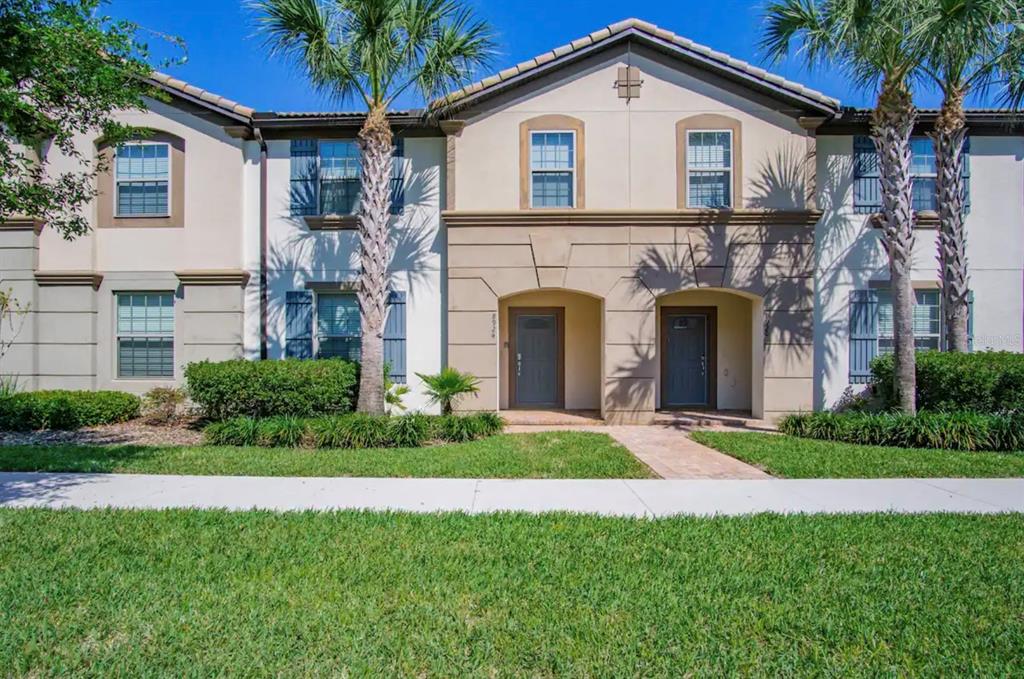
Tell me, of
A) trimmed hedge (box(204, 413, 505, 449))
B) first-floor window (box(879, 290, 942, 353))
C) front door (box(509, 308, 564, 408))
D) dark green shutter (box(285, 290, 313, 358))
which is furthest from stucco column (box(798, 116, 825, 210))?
dark green shutter (box(285, 290, 313, 358))

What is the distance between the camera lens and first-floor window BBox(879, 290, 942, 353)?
12367 mm

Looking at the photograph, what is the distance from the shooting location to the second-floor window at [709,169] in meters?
12.0

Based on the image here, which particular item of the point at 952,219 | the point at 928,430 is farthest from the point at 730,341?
the point at 928,430

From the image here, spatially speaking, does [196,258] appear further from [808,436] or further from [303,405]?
[808,436]

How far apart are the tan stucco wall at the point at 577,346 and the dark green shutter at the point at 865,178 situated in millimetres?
6050

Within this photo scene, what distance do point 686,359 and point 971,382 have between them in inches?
218

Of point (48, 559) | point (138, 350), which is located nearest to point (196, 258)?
point (138, 350)

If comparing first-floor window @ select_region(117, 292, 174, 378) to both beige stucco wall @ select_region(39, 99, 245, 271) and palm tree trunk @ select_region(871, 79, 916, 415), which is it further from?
palm tree trunk @ select_region(871, 79, 916, 415)

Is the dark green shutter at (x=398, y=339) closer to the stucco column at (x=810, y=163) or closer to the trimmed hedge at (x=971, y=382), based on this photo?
the stucco column at (x=810, y=163)

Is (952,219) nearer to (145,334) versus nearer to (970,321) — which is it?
(970,321)

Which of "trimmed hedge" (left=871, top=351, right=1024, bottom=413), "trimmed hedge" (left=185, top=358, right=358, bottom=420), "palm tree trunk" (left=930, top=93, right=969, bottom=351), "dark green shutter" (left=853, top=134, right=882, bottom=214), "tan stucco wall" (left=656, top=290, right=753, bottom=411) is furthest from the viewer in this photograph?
"tan stucco wall" (left=656, top=290, right=753, bottom=411)

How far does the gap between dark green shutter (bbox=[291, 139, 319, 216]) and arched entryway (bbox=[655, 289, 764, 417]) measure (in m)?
8.33

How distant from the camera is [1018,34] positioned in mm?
9648

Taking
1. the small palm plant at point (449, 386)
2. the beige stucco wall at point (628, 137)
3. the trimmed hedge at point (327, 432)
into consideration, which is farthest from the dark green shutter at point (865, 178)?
the trimmed hedge at point (327, 432)
